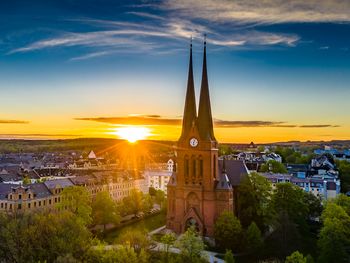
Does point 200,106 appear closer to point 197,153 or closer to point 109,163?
point 197,153

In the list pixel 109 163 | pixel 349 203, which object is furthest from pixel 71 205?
pixel 109 163

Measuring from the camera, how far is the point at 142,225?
86750mm

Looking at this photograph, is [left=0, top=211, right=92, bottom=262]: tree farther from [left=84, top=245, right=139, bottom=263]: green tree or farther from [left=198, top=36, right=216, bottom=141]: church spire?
[left=198, top=36, right=216, bottom=141]: church spire

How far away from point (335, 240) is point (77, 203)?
1576 inches

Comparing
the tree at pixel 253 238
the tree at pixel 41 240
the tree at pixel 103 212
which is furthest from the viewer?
the tree at pixel 103 212

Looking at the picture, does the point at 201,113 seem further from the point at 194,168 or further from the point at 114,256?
the point at 114,256

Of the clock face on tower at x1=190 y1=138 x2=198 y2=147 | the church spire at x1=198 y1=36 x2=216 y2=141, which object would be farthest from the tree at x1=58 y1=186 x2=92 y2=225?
the church spire at x1=198 y1=36 x2=216 y2=141

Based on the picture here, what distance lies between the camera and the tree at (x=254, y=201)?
78.2 m

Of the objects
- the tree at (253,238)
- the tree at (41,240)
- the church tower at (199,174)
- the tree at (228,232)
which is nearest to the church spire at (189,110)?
the church tower at (199,174)

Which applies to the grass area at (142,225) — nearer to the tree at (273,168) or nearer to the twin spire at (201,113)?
the twin spire at (201,113)

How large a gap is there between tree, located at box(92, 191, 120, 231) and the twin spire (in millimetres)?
18233

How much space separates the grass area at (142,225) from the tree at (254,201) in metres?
16.6

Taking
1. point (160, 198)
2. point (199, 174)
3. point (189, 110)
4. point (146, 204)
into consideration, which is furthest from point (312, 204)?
point (160, 198)

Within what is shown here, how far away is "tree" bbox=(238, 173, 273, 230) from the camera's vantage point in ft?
257
